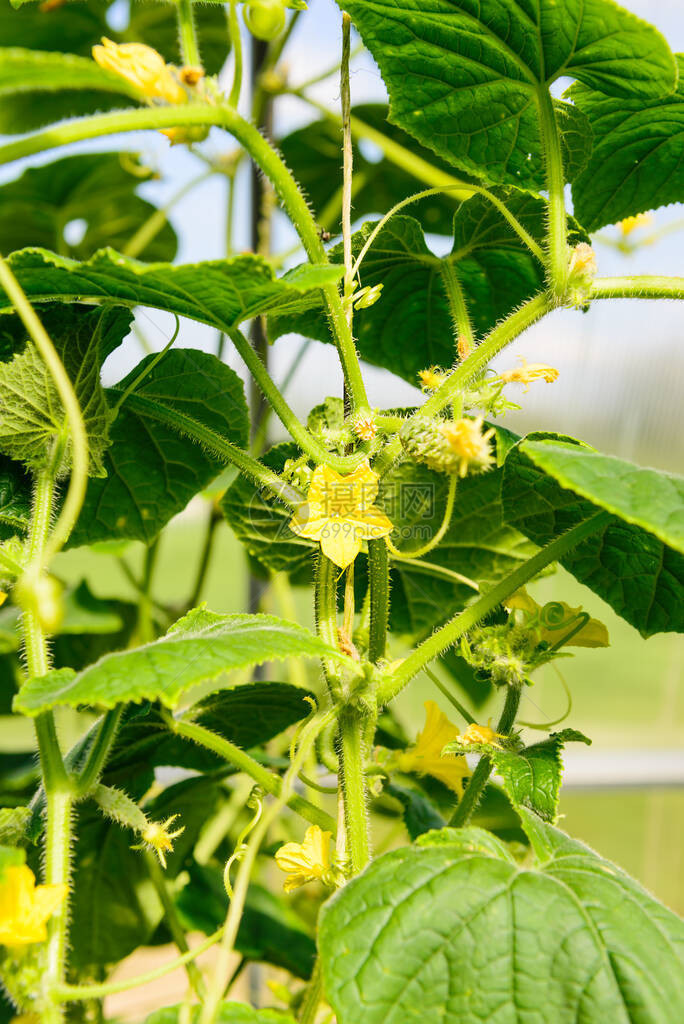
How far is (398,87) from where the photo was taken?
530 mm

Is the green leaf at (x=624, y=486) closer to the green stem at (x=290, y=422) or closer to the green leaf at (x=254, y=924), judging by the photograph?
the green stem at (x=290, y=422)

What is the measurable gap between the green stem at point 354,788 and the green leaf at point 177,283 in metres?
0.24

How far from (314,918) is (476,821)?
0.32 metres

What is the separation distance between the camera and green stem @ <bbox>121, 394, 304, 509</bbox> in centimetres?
49

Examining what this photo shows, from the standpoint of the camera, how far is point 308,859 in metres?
0.48

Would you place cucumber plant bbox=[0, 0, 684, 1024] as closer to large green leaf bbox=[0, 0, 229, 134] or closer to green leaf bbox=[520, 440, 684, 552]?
green leaf bbox=[520, 440, 684, 552]

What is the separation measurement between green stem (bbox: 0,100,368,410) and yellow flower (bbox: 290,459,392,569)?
4 cm

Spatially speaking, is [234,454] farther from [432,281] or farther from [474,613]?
[432,281]

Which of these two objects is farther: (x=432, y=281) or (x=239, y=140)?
(x=432, y=281)

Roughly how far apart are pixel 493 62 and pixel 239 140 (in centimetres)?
19

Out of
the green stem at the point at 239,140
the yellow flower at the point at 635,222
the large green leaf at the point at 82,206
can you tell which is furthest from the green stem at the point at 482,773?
the large green leaf at the point at 82,206

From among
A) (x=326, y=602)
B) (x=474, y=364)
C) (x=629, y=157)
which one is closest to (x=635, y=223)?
(x=629, y=157)

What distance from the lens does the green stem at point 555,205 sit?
1.57 feet

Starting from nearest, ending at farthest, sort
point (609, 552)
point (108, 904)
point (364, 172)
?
1. point (609, 552)
2. point (108, 904)
3. point (364, 172)
